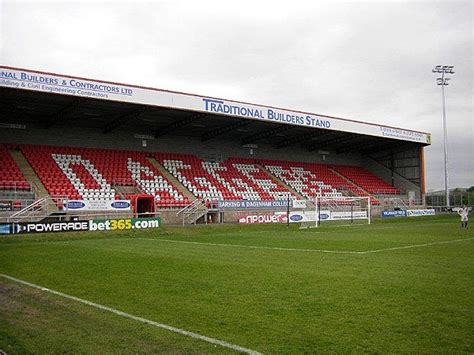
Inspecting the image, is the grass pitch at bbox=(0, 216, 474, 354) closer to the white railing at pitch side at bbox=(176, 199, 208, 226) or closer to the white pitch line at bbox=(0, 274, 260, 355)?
the white pitch line at bbox=(0, 274, 260, 355)

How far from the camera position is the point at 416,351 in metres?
5.75

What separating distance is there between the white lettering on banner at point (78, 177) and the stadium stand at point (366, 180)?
1197 inches

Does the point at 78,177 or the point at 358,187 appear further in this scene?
the point at 358,187

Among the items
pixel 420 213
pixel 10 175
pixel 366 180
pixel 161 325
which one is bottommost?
pixel 161 325

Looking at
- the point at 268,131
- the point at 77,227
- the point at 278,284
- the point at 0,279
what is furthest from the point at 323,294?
the point at 268,131

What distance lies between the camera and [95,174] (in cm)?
3581

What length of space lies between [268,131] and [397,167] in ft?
69.0

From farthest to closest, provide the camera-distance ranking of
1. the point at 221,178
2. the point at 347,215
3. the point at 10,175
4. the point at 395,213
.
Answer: the point at 395,213
the point at 221,178
the point at 347,215
the point at 10,175

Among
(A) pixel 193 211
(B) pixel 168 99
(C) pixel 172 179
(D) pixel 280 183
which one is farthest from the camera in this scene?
(D) pixel 280 183

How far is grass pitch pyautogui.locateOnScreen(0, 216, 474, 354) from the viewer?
246 inches

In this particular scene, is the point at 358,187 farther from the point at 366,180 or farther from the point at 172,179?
the point at 172,179

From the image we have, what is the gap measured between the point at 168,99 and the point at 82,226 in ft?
38.2

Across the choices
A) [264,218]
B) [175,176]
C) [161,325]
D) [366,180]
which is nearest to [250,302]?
[161,325]

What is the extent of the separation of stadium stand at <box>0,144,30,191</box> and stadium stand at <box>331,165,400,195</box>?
36127 millimetres
